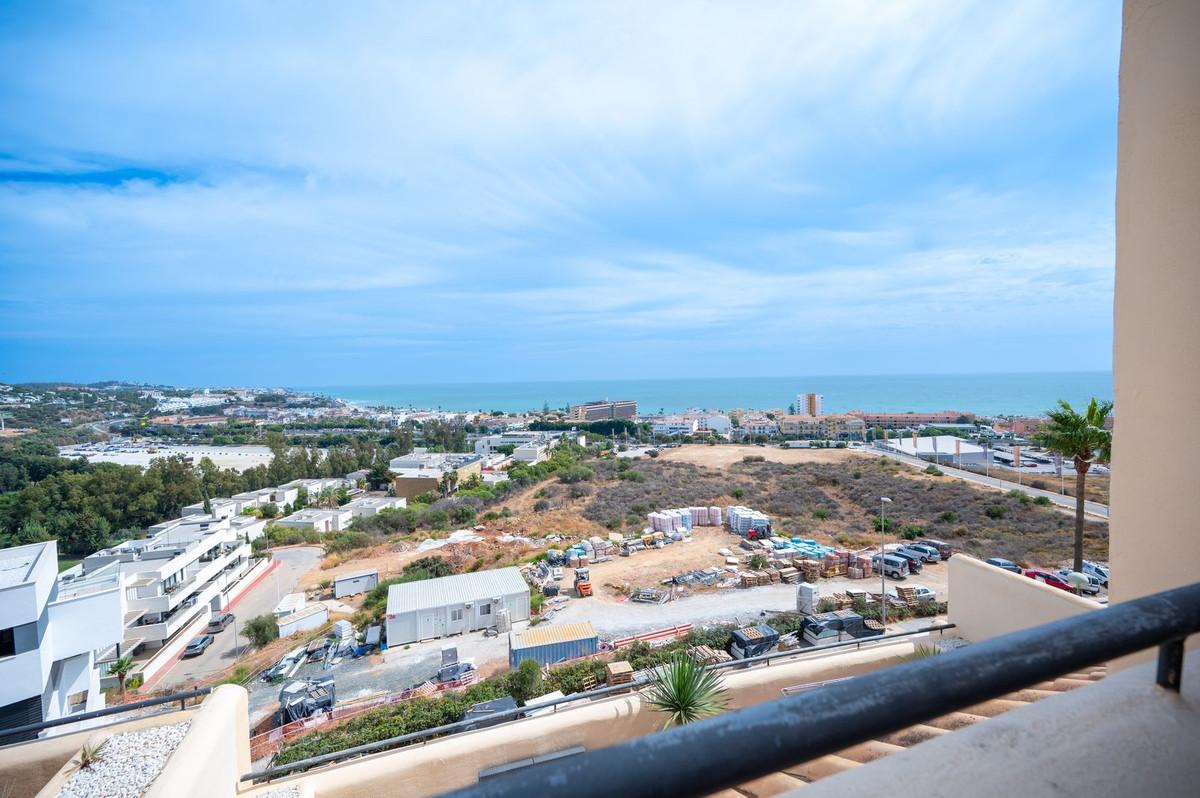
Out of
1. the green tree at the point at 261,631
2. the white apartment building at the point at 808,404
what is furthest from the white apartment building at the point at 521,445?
the white apartment building at the point at 808,404

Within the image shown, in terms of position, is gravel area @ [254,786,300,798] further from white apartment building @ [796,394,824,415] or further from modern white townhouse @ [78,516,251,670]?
white apartment building @ [796,394,824,415]

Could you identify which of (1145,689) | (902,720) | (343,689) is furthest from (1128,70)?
(343,689)

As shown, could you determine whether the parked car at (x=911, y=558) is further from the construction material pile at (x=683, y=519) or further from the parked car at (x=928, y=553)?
the construction material pile at (x=683, y=519)

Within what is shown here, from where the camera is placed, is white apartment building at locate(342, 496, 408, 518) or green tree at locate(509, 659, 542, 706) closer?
green tree at locate(509, 659, 542, 706)

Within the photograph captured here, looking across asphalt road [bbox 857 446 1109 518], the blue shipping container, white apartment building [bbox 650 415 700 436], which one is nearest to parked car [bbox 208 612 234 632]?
the blue shipping container

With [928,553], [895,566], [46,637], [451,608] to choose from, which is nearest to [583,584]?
[451,608]
